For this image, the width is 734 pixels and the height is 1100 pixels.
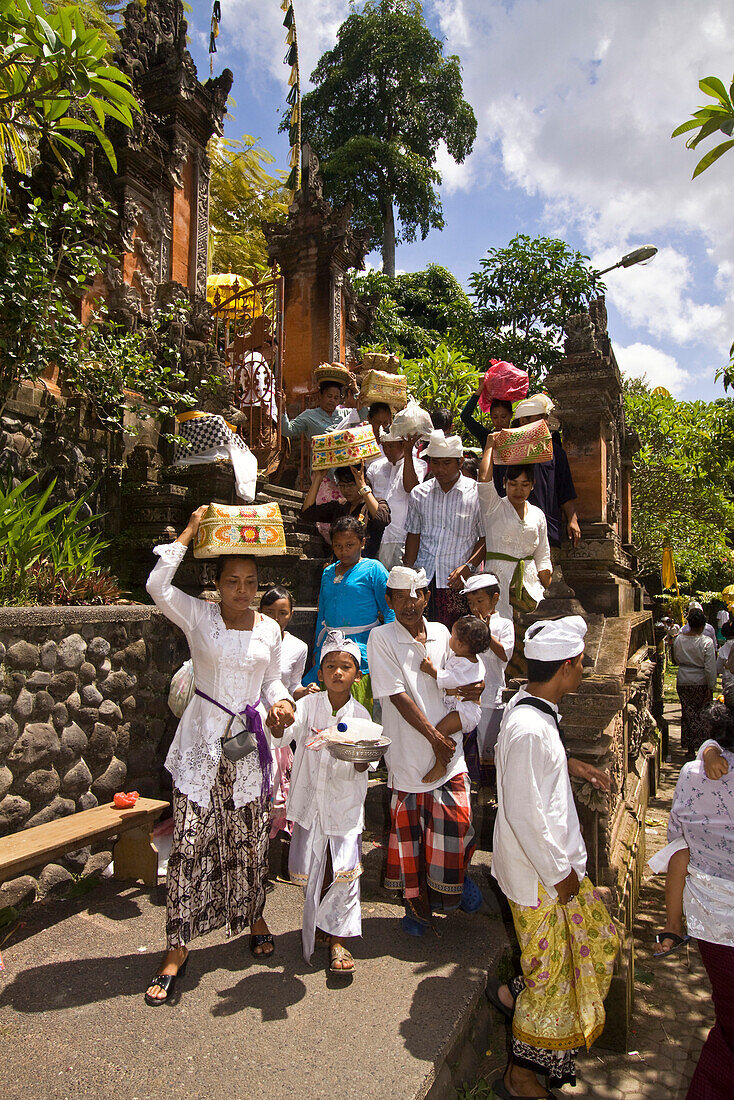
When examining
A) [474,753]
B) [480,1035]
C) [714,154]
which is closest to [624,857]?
[474,753]

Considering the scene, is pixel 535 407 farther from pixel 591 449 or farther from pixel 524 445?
pixel 591 449

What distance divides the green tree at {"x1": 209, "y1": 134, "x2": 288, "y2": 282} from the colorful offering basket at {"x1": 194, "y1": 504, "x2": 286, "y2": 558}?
1880cm

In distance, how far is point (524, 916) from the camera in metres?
2.65

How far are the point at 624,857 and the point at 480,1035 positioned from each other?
1658 mm

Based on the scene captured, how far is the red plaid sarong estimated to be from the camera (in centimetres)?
343

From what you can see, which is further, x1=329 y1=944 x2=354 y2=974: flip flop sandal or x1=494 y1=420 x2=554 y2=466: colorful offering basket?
x1=494 y1=420 x2=554 y2=466: colorful offering basket

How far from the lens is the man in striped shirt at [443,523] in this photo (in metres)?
4.64

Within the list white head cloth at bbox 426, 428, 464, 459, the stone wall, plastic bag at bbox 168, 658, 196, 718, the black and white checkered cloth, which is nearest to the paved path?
the stone wall

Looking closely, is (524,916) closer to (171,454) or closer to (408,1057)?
(408,1057)

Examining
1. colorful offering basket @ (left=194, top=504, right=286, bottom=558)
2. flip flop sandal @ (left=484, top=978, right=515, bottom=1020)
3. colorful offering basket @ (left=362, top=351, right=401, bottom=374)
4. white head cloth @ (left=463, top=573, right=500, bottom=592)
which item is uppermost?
colorful offering basket @ (left=362, top=351, right=401, bottom=374)

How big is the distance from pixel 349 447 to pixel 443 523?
101 centimetres

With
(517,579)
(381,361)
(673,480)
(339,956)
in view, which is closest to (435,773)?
(339,956)

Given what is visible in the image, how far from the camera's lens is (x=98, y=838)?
3.66 metres

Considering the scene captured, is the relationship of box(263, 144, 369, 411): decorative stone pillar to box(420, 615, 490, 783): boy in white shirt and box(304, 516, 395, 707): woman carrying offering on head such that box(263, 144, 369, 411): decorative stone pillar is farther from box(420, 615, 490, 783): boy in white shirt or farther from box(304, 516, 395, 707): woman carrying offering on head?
box(420, 615, 490, 783): boy in white shirt
